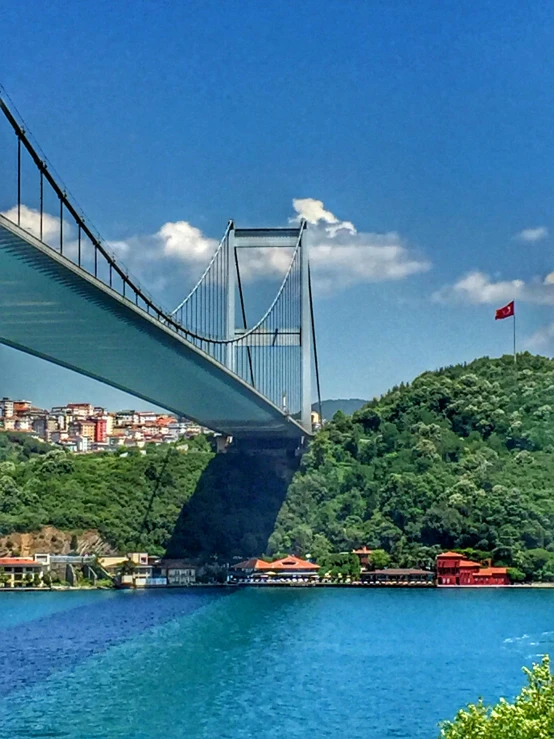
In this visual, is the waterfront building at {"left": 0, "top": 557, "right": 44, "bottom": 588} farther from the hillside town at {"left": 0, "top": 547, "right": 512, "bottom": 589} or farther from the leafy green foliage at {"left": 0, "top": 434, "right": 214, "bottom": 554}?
the leafy green foliage at {"left": 0, "top": 434, "right": 214, "bottom": 554}

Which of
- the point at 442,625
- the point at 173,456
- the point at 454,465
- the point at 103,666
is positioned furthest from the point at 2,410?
the point at 103,666

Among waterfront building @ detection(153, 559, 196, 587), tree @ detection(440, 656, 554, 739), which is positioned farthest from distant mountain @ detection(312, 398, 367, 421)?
tree @ detection(440, 656, 554, 739)

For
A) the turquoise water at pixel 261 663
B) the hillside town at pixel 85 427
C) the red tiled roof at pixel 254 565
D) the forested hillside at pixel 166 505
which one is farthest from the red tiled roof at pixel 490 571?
the hillside town at pixel 85 427

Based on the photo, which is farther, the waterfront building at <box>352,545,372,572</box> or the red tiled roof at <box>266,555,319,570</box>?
the waterfront building at <box>352,545,372,572</box>

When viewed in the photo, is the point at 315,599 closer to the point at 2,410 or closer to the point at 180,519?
the point at 180,519

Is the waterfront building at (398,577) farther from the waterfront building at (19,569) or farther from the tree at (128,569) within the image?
the waterfront building at (19,569)

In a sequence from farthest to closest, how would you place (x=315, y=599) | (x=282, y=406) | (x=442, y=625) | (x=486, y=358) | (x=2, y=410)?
(x=2, y=410)
(x=486, y=358)
(x=282, y=406)
(x=315, y=599)
(x=442, y=625)

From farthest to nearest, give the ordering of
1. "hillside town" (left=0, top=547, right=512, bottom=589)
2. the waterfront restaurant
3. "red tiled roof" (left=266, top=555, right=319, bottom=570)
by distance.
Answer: "red tiled roof" (left=266, top=555, right=319, bottom=570) → the waterfront restaurant → "hillside town" (left=0, top=547, right=512, bottom=589)

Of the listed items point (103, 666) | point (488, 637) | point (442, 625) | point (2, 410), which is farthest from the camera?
point (2, 410)
